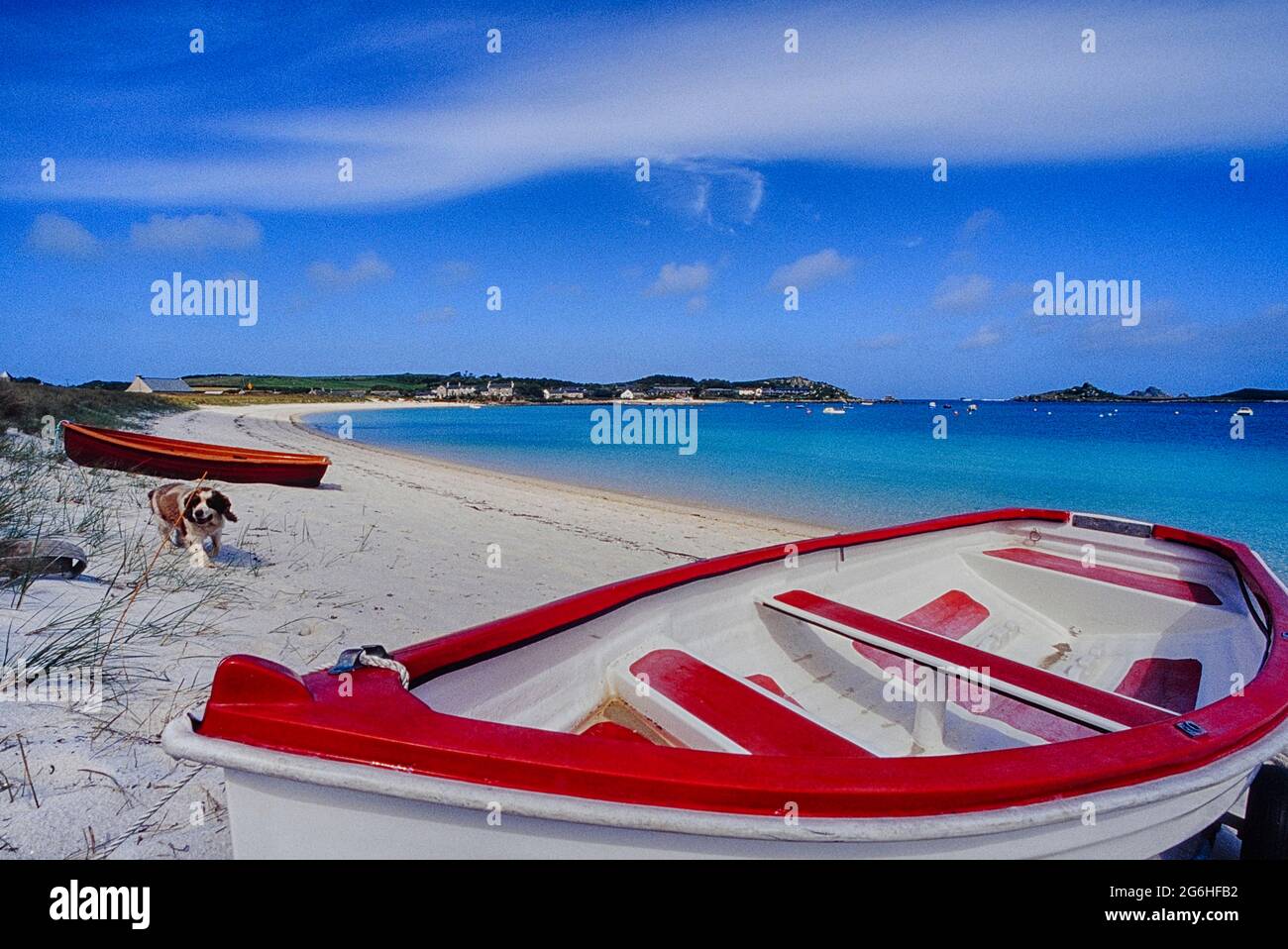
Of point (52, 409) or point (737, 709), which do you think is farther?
point (52, 409)

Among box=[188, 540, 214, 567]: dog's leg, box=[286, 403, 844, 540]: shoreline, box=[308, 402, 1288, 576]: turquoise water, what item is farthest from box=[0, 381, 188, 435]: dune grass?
box=[308, 402, 1288, 576]: turquoise water

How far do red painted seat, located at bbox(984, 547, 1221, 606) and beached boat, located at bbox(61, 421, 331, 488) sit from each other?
11490mm

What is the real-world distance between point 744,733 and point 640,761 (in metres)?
0.95

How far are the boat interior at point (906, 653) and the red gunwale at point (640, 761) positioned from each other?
53 centimetres

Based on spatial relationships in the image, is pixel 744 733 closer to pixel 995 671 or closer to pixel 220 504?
pixel 995 671

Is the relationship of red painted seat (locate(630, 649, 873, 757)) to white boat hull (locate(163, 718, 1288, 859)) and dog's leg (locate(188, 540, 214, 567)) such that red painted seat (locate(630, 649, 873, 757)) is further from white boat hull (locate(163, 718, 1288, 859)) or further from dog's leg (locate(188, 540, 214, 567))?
dog's leg (locate(188, 540, 214, 567))

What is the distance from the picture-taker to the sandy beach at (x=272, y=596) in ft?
9.57

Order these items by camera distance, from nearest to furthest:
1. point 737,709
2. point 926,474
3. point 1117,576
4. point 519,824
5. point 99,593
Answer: point 519,824 < point 737,709 < point 99,593 < point 1117,576 < point 926,474

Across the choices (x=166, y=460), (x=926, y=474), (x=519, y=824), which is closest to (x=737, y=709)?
(x=519, y=824)

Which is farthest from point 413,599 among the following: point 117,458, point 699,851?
point 117,458

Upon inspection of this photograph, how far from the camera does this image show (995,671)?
3.13 m
